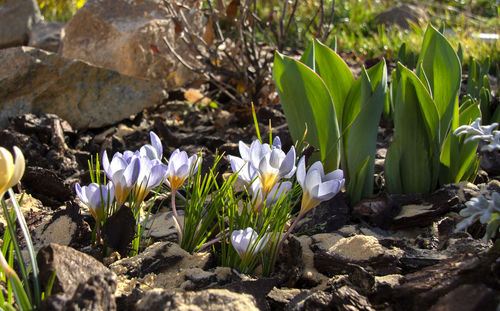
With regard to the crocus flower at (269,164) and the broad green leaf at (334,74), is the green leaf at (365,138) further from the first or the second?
the crocus flower at (269,164)

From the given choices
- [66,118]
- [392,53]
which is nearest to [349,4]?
[392,53]

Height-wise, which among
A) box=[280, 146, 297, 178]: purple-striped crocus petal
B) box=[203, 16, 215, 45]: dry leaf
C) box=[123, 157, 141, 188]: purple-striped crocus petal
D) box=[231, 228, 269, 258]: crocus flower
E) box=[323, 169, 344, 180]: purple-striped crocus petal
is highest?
box=[203, 16, 215, 45]: dry leaf

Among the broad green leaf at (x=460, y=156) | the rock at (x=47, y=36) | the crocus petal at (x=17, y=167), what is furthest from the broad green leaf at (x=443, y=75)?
the rock at (x=47, y=36)

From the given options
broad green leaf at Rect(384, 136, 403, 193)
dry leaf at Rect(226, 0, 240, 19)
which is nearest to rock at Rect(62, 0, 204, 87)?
dry leaf at Rect(226, 0, 240, 19)

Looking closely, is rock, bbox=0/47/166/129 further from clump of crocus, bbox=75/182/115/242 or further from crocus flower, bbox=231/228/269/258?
crocus flower, bbox=231/228/269/258

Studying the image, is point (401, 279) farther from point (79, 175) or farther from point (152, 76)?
point (152, 76)

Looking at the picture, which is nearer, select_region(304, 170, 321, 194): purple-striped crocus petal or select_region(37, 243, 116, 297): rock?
select_region(37, 243, 116, 297): rock
